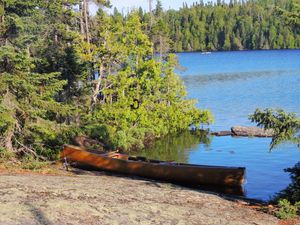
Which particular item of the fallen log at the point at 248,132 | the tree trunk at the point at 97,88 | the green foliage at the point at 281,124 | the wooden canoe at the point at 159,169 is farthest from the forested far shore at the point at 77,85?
the green foliage at the point at 281,124

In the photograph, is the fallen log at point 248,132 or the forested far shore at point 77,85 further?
the fallen log at point 248,132

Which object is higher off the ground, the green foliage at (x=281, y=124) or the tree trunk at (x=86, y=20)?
the tree trunk at (x=86, y=20)

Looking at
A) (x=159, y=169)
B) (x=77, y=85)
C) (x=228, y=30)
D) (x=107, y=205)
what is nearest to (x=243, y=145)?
(x=77, y=85)

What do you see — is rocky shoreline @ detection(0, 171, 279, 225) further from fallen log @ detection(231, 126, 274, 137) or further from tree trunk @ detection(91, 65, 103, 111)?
fallen log @ detection(231, 126, 274, 137)

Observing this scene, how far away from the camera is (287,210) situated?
12.3 metres

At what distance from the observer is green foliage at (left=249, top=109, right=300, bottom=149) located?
12.0 metres

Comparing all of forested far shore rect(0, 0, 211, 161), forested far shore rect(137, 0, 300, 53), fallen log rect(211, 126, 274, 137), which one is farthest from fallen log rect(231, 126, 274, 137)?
forested far shore rect(137, 0, 300, 53)

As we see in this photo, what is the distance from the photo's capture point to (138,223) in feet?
33.6

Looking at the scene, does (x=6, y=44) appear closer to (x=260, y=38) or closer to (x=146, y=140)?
(x=146, y=140)

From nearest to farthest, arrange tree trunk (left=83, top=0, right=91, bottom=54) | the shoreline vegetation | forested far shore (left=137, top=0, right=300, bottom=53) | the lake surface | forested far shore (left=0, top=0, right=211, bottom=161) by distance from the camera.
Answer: the shoreline vegetation
forested far shore (left=0, top=0, right=211, bottom=161)
the lake surface
tree trunk (left=83, top=0, right=91, bottom=54)
forested far shore (left=137, top=0, right=300, bottom=53)

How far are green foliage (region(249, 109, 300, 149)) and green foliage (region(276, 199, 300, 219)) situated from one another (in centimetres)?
163

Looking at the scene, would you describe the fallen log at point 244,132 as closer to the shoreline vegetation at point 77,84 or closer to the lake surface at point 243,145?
the lake surface at point 243,145

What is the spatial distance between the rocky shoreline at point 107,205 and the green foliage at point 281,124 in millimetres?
2016

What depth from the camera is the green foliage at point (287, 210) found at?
12.0 meters
